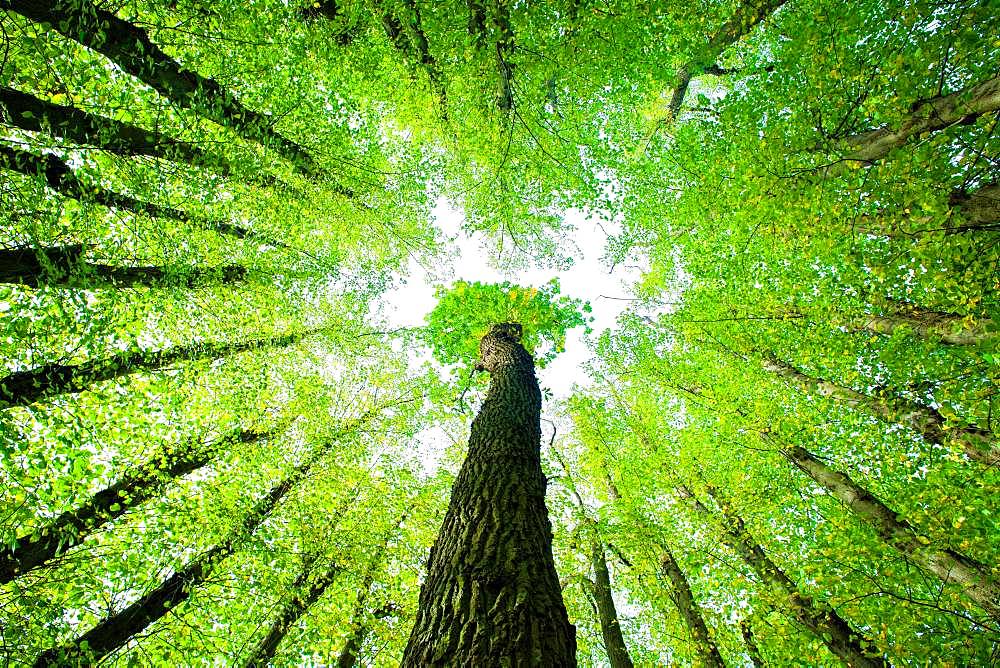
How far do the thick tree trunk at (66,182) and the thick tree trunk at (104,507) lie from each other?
11.1 feet

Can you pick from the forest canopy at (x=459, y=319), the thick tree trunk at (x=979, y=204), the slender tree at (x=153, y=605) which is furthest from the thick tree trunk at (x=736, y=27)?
the slender tree at (x=153, y=605)

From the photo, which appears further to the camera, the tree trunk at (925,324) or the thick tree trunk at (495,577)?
the tree trunk at (925,324)

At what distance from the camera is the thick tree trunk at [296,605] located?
6.14 metres

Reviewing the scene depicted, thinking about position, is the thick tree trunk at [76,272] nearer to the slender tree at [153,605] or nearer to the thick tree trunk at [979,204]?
the slender tree at [153,605]

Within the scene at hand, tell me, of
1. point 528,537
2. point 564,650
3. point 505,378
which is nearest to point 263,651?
point 505,378

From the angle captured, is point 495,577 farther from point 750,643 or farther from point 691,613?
point 750,643

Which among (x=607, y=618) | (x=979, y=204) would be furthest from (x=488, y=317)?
(x=979, y=204)

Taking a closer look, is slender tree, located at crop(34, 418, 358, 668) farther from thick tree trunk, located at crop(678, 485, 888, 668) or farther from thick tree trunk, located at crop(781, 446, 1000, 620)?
thick tree trunk, located at crop(781, 446, 1000, 620)

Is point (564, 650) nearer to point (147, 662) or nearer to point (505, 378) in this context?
point (505, 378)

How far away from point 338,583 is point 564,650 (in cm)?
607

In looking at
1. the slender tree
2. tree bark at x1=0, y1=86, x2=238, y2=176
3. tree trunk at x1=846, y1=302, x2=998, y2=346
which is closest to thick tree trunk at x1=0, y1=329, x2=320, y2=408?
tree bark at x1=0, y1=86, x2=238, y2=176

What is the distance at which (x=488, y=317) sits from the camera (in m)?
9.78

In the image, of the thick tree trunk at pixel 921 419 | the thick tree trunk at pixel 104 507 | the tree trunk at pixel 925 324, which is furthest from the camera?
the thick tree trunk at pixel 921 419

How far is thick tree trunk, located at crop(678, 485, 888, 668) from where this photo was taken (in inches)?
189
